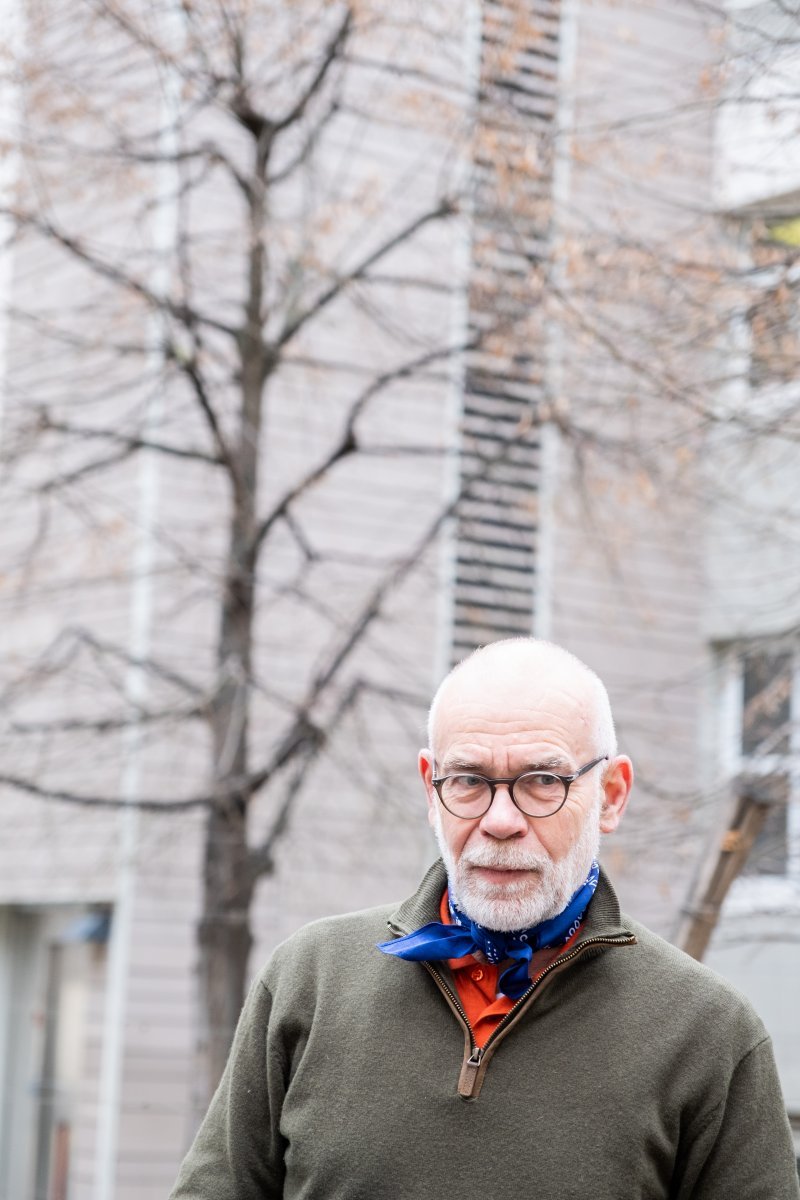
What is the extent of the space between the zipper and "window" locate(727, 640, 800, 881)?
3.29 metres

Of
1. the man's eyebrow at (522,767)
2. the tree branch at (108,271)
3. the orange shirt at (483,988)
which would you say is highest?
the tree branch at (108,271)

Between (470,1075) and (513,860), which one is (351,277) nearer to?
(513,860)

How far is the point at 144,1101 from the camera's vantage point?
1130 cm

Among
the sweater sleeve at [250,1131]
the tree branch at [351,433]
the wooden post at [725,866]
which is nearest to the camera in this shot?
the sweater sleeve at [250,1131]

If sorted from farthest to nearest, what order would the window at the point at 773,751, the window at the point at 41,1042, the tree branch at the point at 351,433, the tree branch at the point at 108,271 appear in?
the window at the point at 41,1042 → the tree branch at the point at 351,433 → the tree branch at the point at 108,271 → the window at the point at 773,751

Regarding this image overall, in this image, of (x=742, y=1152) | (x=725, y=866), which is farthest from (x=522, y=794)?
(x=725, y=866)

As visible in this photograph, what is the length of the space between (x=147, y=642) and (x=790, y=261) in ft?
19.7

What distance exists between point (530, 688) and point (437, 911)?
0.40 meters

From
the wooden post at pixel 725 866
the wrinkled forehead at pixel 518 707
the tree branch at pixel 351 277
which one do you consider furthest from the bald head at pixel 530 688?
the tree branch at pixel 351 277

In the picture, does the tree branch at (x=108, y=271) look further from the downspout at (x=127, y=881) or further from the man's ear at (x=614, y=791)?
the man's ear at (x=614, y=791)

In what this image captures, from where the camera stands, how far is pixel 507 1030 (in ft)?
8.74

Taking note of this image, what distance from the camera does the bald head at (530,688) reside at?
9.13 feet

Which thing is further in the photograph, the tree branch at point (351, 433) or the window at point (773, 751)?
the tree branch at point (351, 433)

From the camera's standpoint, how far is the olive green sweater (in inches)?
102
